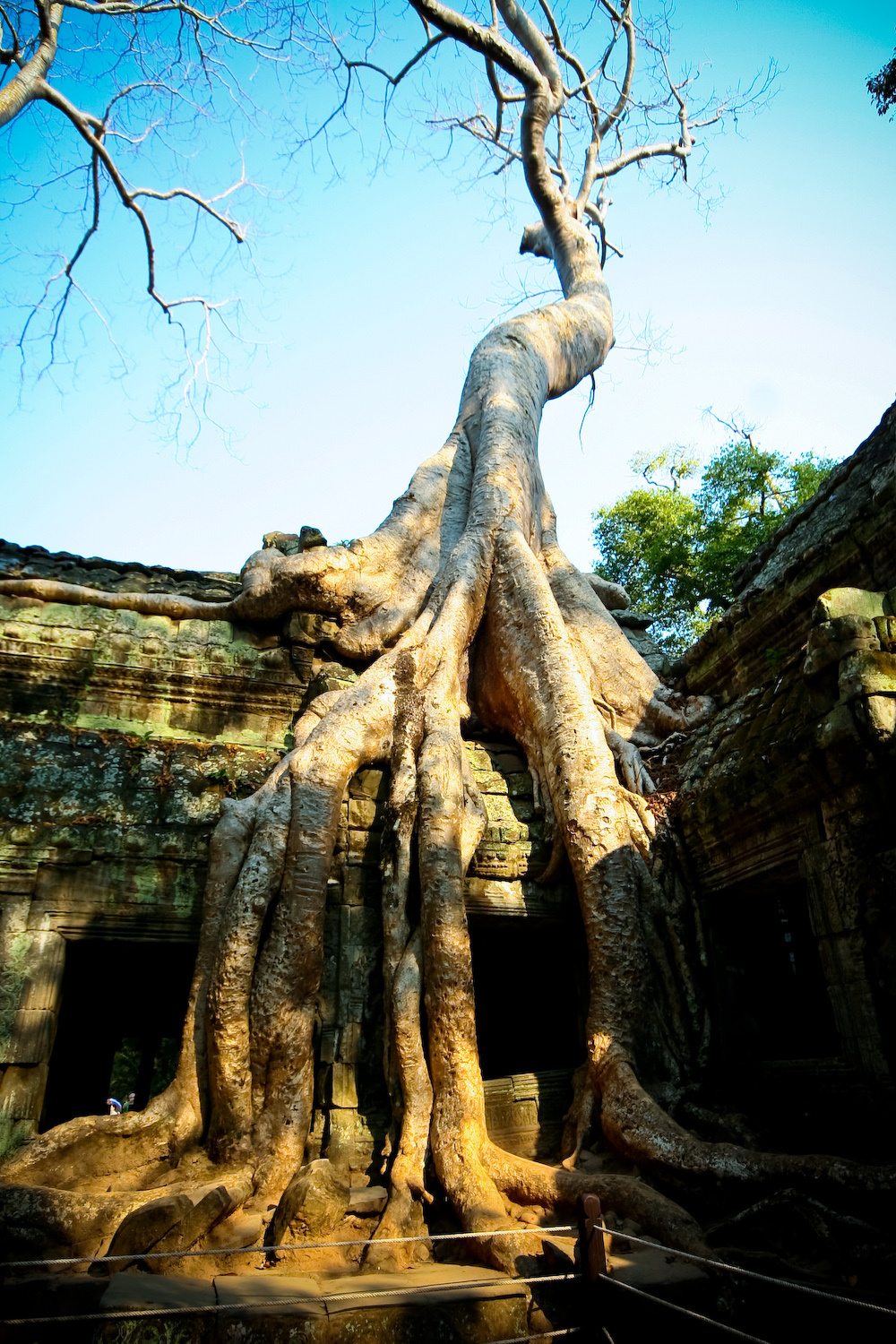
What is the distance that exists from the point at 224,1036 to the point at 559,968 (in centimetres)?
229

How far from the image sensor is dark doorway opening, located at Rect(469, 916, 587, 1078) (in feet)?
16.0

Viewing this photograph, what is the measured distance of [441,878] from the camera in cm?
386

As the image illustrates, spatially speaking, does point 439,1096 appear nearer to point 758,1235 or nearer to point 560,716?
point 758,1235

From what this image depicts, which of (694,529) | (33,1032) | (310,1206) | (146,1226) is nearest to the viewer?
(146,1226)

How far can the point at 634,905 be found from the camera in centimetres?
391

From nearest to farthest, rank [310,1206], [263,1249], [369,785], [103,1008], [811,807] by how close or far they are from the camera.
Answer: [263,1249] < [310,1206] < [811,807] < [369,785] < [103,1008]

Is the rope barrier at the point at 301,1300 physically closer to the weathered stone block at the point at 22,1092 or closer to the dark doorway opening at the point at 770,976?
the weathered stone block at the point at 22,1092

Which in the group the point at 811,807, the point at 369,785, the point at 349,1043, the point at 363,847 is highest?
the point at 369,785

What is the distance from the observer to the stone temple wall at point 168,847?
3.83m

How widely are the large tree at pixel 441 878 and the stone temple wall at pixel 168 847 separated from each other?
205 mm

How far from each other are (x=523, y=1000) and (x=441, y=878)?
2335 millimetres

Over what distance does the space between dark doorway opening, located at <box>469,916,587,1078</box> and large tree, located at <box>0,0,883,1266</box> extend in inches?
34.8

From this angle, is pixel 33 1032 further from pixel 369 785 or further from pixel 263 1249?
pixel 263 1249

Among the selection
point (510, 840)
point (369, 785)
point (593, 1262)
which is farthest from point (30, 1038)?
point (593, 1262)
